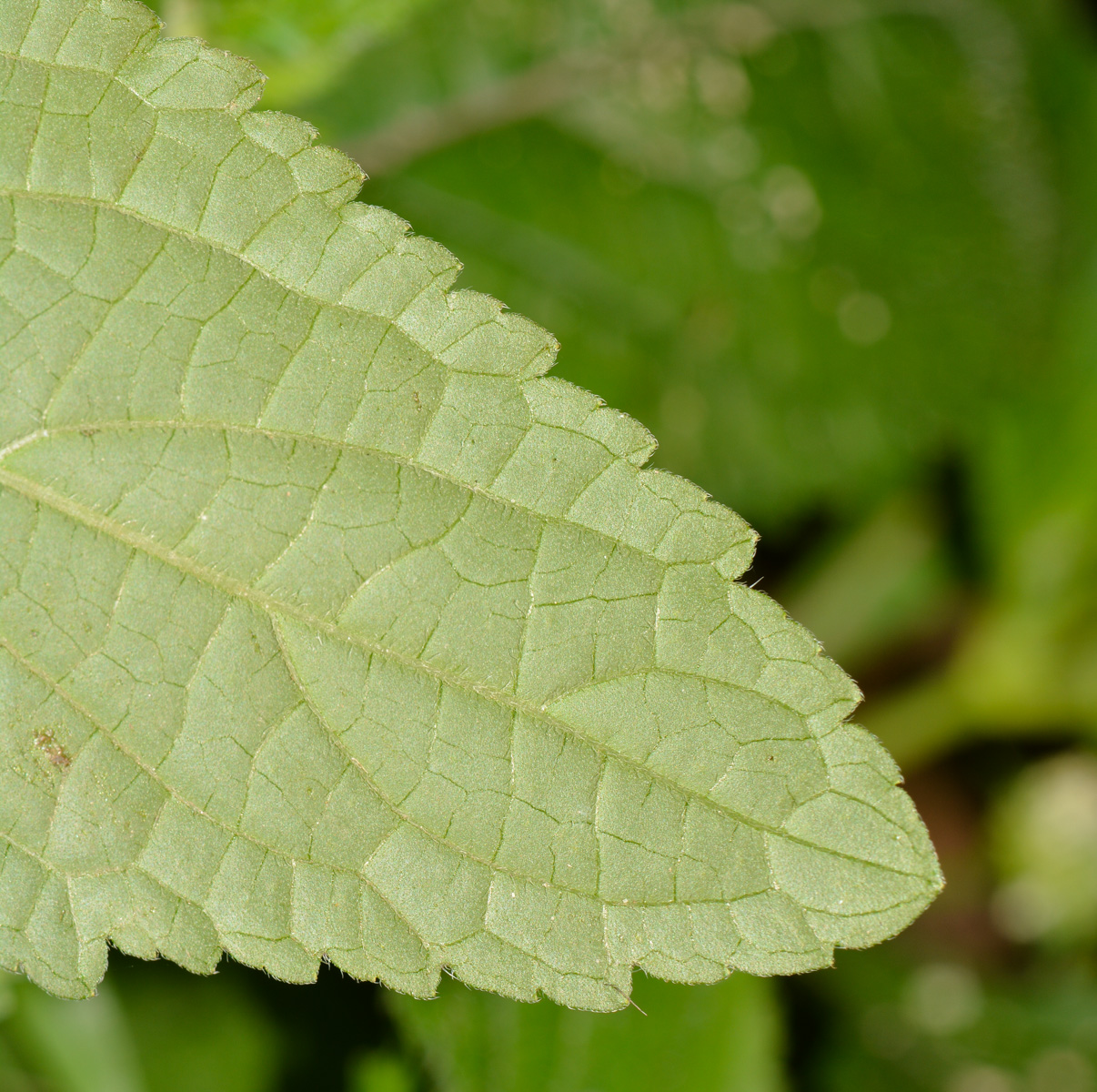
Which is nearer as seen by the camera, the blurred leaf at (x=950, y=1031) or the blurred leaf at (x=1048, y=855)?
the blurred leaf at (x=950, y=1031)

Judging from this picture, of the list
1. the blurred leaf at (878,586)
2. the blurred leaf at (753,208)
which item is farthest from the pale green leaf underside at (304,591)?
the blurred leaf at (878,586)

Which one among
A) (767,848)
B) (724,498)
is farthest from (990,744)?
(767,848)

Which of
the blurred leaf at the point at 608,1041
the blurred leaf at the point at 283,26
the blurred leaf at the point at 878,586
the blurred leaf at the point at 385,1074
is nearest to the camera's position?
the blurred leaf at the point at 283,26

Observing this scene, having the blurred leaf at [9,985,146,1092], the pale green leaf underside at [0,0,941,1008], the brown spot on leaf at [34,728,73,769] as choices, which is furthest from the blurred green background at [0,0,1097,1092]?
the brown spot on leaf at [34,728,73,769]

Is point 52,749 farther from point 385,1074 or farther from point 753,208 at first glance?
point 753,208

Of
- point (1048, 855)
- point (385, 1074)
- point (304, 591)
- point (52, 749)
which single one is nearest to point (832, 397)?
point (1048, 855)

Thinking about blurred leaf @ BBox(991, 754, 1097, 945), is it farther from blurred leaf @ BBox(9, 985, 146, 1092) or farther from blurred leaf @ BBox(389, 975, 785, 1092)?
blurred leaf @ BBox(9, 985, 146, 1092)

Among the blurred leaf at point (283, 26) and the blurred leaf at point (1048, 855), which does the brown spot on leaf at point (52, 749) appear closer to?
the blurred leaf at point (283, 26)

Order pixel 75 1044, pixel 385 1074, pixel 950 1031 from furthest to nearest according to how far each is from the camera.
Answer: pixel 950 1031 → pixel 75 1044 → pixel 385 1074

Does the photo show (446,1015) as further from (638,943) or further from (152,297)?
(152,297)
